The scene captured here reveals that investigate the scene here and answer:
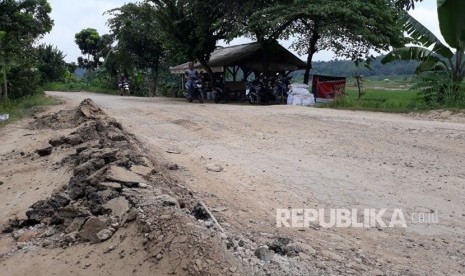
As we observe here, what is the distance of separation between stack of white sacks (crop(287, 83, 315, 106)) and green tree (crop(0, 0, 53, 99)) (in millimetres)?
10634

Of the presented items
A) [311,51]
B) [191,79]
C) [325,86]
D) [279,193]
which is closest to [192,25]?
[191,79]

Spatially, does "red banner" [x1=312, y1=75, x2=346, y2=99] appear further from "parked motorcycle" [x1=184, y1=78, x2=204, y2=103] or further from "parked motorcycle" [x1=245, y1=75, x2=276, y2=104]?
"parked motorcycle" [x1=184, y1=78, x2=204, y2=103]

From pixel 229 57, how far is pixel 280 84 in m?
5.98

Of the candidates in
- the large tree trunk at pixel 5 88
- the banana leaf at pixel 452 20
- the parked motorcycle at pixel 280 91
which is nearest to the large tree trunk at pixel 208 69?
the parked motorcycle at pixel 280 91

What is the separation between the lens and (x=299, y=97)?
61.4 feet

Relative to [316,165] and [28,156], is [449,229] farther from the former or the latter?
[28,156]

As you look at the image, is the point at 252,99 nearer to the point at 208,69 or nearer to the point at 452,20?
the point at 208,69

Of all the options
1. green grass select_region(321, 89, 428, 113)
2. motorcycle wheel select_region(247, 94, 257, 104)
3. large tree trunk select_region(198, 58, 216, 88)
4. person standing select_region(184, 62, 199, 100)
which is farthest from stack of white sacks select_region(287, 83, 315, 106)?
large tree trunk select_region(198, 58, 216, 88)

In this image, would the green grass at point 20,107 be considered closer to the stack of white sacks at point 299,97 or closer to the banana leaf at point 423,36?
the stack of white sacks at point 299,97

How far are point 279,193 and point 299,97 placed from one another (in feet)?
45.4

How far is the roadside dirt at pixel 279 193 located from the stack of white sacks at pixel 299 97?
25.7 ft

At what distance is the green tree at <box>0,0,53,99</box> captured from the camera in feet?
60.3

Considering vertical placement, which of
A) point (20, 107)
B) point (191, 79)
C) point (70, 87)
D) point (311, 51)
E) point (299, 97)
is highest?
point (311, 51)

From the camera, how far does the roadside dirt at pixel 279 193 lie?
3391 millimetres
